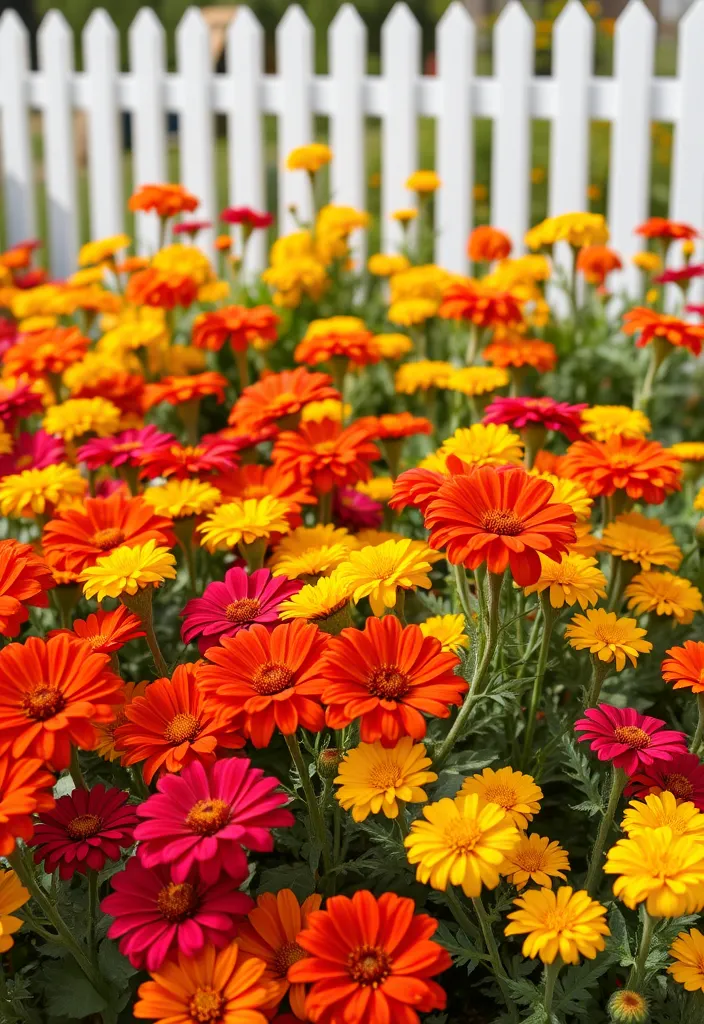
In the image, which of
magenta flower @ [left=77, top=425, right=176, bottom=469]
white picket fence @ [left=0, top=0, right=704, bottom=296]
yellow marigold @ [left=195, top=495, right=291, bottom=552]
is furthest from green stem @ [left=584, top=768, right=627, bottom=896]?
white picket fence @ [left=0, top=0, right=704, bottom=296]

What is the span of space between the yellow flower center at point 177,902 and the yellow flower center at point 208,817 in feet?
0.20

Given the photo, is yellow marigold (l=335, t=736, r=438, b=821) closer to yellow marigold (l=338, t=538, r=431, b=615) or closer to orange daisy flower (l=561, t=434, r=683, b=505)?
yellow marigold (l=338, t=538, r=431, b=615)

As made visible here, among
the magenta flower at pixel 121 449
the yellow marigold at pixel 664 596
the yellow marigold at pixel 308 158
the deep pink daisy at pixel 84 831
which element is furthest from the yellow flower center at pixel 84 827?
the yellow marigold at pixel 308 158

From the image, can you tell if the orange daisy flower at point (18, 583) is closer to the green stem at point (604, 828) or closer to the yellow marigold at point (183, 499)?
the yellow marigold at point (183, 499)

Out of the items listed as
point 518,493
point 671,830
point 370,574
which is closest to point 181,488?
point 370,574

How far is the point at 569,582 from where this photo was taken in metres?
1.39

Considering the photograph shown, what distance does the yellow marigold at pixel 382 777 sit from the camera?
3.79ft

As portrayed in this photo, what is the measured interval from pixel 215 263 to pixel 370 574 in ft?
13.9

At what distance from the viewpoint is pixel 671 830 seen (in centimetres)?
111

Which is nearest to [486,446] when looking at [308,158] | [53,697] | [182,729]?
[182,729]

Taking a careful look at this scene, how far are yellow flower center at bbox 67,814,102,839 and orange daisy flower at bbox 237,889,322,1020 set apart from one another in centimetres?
20

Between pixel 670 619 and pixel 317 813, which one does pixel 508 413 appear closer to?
pixel 670 619

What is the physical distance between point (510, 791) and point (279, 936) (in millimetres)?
312

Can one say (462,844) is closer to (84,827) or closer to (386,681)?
(386,681)
